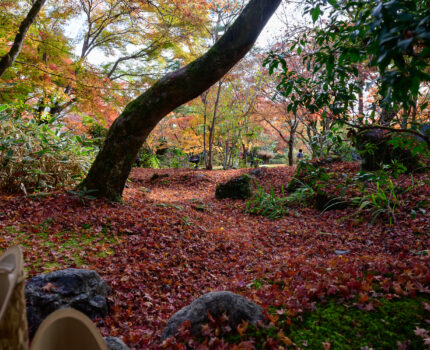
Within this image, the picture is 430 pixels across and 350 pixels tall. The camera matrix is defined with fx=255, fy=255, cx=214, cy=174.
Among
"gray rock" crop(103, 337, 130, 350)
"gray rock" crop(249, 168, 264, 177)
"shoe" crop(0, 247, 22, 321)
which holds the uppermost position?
"gray rock" crop(249, 168, 264, 177)

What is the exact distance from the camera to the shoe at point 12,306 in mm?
548

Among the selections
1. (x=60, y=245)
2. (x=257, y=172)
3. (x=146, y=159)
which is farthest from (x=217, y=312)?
(x=146, y=159)

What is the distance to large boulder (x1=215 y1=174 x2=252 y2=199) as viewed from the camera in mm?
7234

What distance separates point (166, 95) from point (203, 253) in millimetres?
2576

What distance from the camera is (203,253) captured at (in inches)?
148

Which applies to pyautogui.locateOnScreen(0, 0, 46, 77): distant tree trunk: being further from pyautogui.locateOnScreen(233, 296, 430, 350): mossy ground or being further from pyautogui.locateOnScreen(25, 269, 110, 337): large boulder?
pyautogui.locateOnScreen(233, 296, 430, 350): mossy ground

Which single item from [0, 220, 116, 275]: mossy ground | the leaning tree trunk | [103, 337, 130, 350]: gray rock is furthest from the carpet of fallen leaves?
the leaning tree trunk

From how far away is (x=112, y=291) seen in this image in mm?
2539

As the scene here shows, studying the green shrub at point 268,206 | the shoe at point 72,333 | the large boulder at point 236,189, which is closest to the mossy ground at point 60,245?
the shoe at point 72,333

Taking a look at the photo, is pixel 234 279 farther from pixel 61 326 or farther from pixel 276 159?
pixel 276 159

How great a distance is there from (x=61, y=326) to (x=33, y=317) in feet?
5.46

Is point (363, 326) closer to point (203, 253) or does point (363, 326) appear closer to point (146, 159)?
point (203, 253)

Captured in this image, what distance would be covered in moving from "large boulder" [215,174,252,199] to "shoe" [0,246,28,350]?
263 inches

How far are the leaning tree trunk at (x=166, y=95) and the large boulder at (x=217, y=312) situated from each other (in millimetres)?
3123
